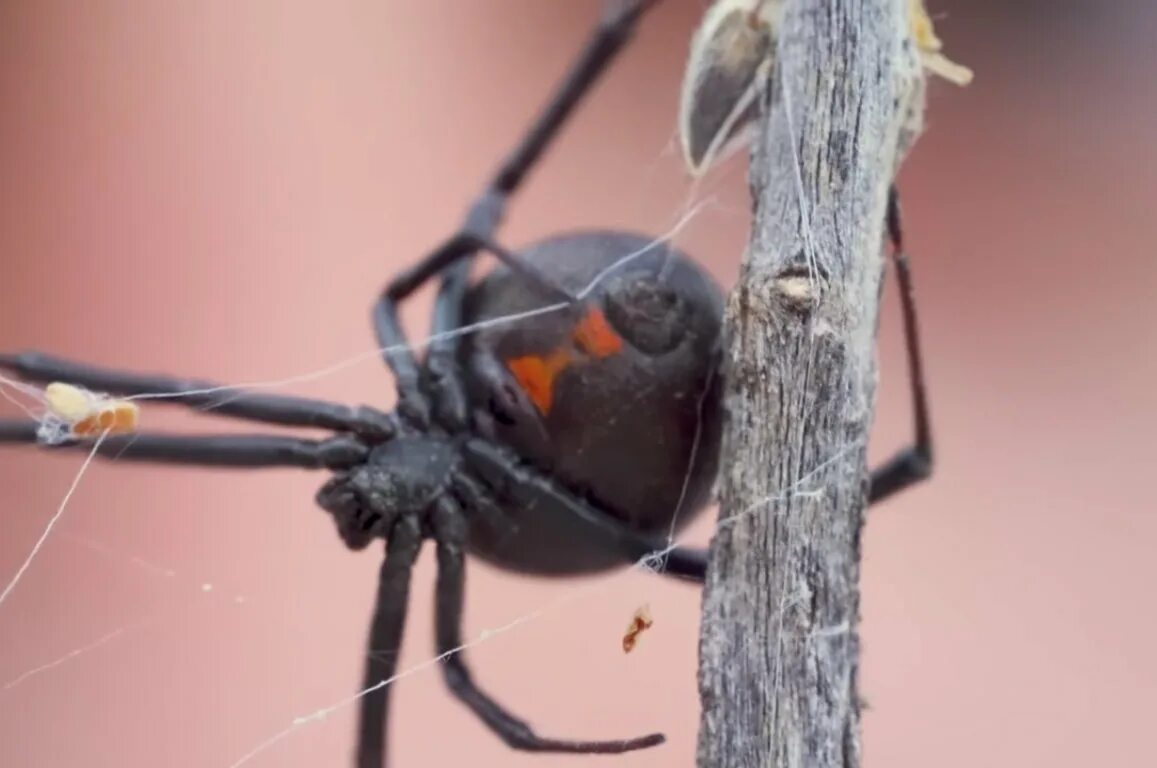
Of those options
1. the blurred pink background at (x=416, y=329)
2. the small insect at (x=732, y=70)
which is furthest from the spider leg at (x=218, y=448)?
the blurred pink background at (x=416, y=329)

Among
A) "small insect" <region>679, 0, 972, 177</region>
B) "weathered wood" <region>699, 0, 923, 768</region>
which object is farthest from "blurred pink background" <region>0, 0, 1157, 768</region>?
"weathered wood" <region>699, 0, 923, 768</region>

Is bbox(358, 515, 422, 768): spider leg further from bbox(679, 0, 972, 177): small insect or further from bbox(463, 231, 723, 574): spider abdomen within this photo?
bbox(679, 0, 972, 177): small insect

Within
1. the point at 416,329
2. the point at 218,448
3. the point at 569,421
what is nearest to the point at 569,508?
the point at 569,421

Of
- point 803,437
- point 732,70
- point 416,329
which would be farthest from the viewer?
point 416,329

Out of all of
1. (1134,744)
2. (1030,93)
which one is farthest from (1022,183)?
(1134,744)

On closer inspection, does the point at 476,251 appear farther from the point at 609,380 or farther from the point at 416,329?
the point at 416,329

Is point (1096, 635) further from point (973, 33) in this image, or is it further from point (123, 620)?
point (123, 620)

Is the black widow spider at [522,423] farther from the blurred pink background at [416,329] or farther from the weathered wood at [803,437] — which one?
the blurred pink background at [416,329]
